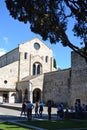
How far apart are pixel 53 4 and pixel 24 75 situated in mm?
48965

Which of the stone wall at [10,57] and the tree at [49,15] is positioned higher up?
the stone wall at [10,57]

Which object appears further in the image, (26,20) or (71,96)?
(71,96)

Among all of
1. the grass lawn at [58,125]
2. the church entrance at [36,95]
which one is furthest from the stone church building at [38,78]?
the grass lawn at [58,125]

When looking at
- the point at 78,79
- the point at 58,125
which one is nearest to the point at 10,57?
the point at 78,79

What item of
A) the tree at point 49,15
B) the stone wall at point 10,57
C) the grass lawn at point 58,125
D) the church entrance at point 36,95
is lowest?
the grass lawn at point 58,125

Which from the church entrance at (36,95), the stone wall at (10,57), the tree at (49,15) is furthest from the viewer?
the stone wall at (10,57)

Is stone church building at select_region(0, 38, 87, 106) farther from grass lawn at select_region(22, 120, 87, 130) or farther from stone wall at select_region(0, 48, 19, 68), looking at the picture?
grass lawn at select_region(22, 120, 87, 130)

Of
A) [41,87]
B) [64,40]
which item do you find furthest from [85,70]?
[64,40]

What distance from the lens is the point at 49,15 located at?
21531mm

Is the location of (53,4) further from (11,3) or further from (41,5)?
(11,3)

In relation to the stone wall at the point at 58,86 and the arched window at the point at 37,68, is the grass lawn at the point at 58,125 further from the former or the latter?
the arched window at the point at 37,68

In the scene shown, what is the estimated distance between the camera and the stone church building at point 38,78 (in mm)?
47000

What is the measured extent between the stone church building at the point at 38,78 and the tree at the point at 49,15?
2319 cm

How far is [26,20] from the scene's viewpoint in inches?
858
